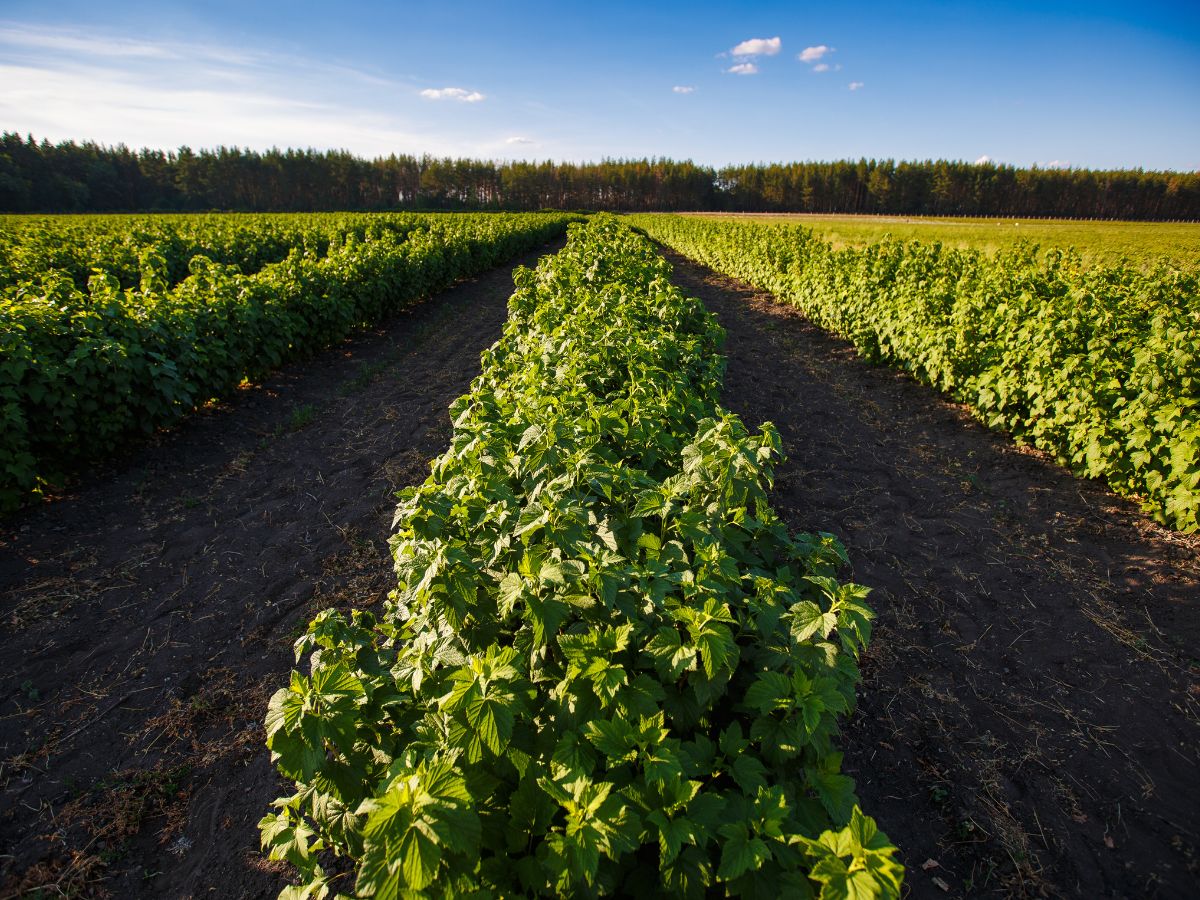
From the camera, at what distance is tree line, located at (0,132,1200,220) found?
66188 mm

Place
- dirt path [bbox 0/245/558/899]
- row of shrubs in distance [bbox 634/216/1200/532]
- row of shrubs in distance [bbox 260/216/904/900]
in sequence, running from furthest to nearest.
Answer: row of shrubs in distance [bbox 634/216/1200/532] < dirt path [bbox 0/245/558/899] < row of shrubs in distance [bbox 260/216/904/900]

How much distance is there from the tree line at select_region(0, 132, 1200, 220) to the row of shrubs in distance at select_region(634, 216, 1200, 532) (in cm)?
8211

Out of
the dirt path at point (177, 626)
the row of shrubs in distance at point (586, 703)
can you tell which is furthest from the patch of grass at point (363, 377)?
the row of shrubs in distance at point (586, 703)

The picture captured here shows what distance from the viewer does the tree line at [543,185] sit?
6619 cm

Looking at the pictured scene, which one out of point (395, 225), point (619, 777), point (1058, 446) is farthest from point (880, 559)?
point (395, 225)

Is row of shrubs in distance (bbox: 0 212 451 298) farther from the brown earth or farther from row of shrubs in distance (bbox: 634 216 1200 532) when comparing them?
row of shrubs in distance (bbox: 634 216 1200 532)

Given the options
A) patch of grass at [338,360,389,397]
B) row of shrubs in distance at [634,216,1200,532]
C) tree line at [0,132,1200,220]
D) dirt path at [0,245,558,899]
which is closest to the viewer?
dirt path at [0,245,558,899]

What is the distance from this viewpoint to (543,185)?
334 ft

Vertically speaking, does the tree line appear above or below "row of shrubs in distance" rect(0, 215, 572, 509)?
above

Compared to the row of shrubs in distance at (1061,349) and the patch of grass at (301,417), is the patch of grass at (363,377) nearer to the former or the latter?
the patch of grass at (301,417)

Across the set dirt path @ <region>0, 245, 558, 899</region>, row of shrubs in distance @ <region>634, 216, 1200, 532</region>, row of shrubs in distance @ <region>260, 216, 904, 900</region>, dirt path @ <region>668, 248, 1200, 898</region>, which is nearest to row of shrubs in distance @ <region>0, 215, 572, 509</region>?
dirt path @ <region>0, 245, 558, 899</region>

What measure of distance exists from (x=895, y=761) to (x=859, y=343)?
921 cm

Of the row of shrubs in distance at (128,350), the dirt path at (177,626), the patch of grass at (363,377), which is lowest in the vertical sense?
the dirt path at (177,626)

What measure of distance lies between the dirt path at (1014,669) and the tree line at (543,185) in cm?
8400
